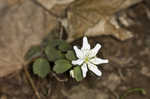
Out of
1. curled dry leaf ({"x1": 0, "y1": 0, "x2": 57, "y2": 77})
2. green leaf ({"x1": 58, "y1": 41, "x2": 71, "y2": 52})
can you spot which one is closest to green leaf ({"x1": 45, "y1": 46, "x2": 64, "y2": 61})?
green leaf ({"x1": 58, "y1": 41, "x2": 71, "y2": 52})

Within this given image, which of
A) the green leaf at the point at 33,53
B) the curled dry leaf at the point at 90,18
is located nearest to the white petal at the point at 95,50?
the curled dry leaf at the point at 90,18

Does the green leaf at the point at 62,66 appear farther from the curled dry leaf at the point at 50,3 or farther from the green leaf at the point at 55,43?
the curled dry leaf at the point at 50,3

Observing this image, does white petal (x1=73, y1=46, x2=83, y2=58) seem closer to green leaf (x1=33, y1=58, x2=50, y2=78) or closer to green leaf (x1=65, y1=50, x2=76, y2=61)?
green leaf (x1=65, y1=50, x2=76, y2=61)

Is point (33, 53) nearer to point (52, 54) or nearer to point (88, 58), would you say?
point (52, 54)

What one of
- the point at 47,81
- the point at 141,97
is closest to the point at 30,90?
the point at 47,81

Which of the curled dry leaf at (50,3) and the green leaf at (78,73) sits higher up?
the curled dry leaf at (50,3)

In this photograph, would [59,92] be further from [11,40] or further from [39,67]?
[11,40]
